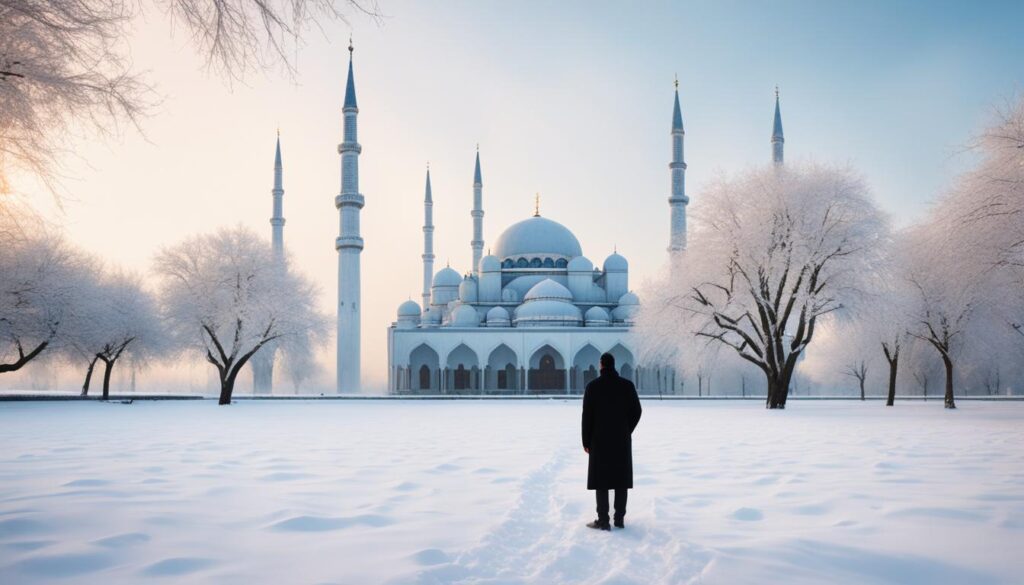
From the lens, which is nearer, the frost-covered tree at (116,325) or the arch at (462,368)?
the frost-covered tree at (116,325)

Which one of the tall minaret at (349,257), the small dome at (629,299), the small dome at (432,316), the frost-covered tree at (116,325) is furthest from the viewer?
the small dome at (432,316)

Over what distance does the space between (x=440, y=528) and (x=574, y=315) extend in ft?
138

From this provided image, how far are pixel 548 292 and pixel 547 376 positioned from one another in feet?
18.9

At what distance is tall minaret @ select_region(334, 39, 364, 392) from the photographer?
4266 centimetres

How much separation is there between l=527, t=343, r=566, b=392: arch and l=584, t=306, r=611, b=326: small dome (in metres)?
3.39

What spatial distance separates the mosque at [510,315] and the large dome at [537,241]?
99 mm

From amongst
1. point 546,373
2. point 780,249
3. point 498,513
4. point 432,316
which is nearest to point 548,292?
point 546,373

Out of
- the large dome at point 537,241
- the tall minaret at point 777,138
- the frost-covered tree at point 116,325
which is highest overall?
the tall minaret at point 777,138

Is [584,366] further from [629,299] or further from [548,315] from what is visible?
[629,299]

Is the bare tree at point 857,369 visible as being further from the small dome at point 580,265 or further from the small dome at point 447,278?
the small dome at point 447,278

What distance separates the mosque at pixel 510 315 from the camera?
142ft

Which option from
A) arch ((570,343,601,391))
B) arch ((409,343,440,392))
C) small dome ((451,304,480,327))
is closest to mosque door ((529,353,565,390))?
arch ((570,343,601,391))

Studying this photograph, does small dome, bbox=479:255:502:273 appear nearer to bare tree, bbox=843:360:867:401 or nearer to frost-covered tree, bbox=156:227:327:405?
frost-covered tree, bbox=156:227:327:405

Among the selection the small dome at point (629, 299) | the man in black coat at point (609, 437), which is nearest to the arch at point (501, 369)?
the small dome at point (629, 299)
